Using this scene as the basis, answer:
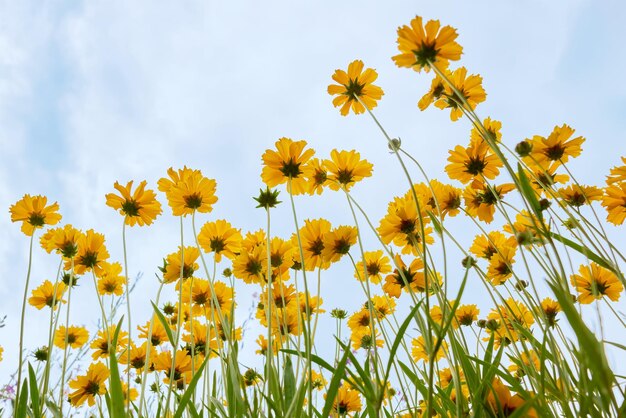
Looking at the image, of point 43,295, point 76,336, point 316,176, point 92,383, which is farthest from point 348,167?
point 76,336

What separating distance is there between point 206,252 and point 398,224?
0.73 metres

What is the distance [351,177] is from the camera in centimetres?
165

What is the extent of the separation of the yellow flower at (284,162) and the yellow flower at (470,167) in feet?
1.49

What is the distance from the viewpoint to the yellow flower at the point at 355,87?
4.88 feet

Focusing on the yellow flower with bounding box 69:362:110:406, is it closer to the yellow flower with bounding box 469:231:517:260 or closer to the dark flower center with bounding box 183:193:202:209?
the dark flower center with bounding box 183:193:202:209

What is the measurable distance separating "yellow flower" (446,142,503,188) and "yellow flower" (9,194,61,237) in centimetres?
158

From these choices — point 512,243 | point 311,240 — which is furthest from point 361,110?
point 512,243

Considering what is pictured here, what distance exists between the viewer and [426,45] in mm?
1142

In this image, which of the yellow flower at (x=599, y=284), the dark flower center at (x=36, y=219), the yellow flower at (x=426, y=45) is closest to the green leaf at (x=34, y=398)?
the dark flower center at (x=36, y=219)

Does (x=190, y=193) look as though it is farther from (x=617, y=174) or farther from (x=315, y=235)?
(x=617, y=174)

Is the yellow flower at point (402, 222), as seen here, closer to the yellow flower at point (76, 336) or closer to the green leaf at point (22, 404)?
the green leaf at point (22, 404)

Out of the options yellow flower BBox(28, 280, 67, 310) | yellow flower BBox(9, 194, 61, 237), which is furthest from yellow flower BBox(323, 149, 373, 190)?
yellow flower BBox(28, 280, 67, 310)

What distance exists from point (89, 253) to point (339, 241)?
1038 millimetres

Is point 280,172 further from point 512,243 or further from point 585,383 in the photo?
point 585,383
